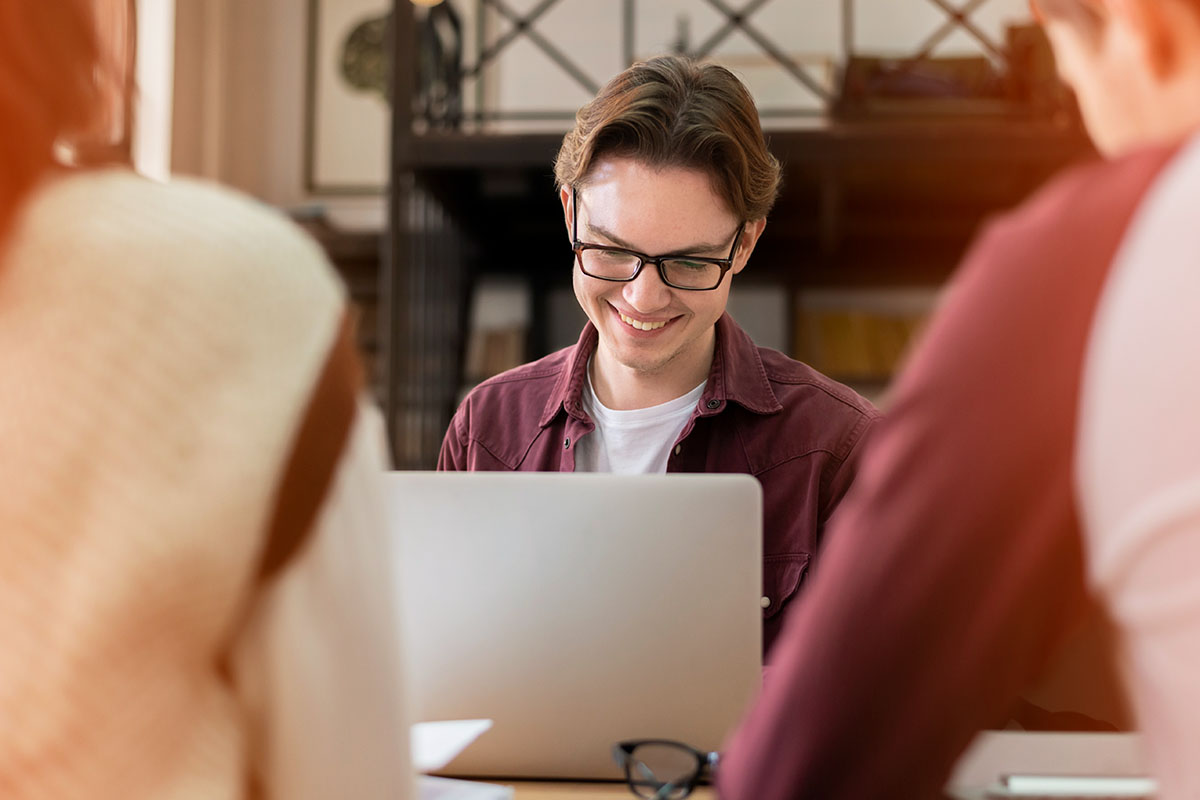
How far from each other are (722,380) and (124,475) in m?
1.37

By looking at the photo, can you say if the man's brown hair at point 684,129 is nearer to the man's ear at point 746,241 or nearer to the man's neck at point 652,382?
the man's ear at point 746,241

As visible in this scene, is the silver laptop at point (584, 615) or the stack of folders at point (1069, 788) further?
the silver laptop at point (584, 615)

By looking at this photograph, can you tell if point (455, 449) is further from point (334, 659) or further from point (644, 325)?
point (334, 659)

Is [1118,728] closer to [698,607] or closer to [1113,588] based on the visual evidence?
[698,607]

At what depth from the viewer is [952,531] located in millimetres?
651

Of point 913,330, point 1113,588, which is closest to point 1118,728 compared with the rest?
→ point 1113,588

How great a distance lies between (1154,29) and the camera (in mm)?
709

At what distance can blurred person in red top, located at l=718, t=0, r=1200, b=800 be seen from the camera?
24.1 inches

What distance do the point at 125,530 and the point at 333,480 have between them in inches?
5.0

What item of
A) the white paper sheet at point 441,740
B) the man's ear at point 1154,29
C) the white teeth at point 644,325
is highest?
A: the man's ear at point 1154,29

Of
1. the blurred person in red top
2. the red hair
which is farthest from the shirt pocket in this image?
the red hair

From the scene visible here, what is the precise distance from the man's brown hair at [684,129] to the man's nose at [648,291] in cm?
18

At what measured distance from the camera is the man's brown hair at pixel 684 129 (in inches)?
70.8

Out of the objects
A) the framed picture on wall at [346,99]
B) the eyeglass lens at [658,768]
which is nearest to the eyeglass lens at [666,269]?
the eyeglass lens at [658,768]
